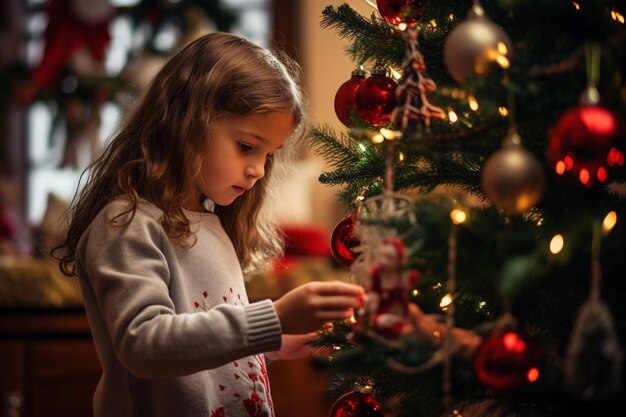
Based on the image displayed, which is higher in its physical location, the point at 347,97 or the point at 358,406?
the point at 347,97

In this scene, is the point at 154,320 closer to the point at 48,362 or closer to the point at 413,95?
the point at 413,95

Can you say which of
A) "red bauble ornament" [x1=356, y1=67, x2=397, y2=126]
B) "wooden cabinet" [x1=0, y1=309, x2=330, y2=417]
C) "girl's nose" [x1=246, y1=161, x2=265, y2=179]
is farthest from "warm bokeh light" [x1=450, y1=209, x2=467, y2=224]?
"wooden cabinet" [x1=0, y1=309, x2=330, y2=417]

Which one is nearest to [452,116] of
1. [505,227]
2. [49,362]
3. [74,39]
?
[505,227]

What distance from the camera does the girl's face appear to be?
3.19 ft

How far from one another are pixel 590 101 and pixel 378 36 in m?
0.36

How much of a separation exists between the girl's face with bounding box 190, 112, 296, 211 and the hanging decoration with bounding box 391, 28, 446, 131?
27cm

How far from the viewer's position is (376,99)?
845 millimetres

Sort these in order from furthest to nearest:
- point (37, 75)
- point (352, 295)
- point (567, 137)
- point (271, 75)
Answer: point (37, 75), point (271, 75), point (352, 295), point (567, 137)

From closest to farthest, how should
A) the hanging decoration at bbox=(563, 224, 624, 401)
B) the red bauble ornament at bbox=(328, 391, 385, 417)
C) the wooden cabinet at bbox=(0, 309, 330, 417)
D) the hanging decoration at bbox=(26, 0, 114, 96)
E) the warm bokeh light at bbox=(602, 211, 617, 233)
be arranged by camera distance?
the hanging decoration at bbox=(563, 224, 624, 401)
the warm bokeh light at bbox=(602, 211, 617, 233)
the red bauble ornament at bbox=(328, 391, 385, 417)
the wooden cabinet at bbox=(0, 309, 330, 417)
the hanging decoration at bbox=(26, 0, 114, 96)

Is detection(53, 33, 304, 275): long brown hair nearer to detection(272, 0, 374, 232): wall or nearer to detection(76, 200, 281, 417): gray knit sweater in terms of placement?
detection(76, 200, 281, 417): gray knit sweater

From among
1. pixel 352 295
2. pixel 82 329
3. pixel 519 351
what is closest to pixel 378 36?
pixel 352 295

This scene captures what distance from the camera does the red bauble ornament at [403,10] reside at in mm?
811

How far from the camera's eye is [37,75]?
3217 mm

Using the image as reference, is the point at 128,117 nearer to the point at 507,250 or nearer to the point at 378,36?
the point at 378,36
